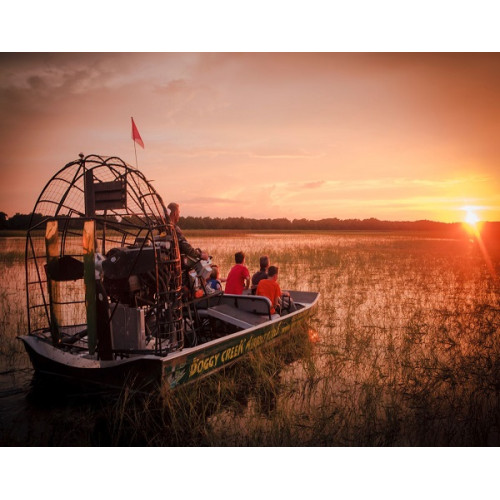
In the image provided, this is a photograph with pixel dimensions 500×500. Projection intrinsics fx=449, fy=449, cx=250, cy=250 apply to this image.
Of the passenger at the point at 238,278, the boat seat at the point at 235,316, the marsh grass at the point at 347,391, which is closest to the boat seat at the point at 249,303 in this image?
the boat seat at the point at 235,316

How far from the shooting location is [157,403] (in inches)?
163

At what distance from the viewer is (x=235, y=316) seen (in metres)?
5.98

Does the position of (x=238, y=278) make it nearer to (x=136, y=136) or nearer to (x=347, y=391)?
(x=347, y=391)

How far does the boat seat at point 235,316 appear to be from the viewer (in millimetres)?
5734

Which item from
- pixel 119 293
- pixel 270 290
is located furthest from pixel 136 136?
pixel 270 290

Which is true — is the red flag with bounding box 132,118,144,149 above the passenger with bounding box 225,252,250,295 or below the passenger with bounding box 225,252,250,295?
above

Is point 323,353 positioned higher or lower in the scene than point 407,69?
lower

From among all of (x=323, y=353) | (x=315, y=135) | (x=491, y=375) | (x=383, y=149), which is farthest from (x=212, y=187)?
(x=491, y=375)

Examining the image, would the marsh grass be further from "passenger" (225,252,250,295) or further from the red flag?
the red flag

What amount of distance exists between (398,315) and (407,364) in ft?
8.90

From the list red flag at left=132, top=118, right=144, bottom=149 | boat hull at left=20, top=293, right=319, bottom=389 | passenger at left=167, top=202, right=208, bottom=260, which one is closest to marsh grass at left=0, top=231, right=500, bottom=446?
boat hull at left=20, top=293, right=319, bottom=389

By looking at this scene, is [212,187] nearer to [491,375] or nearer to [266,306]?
[266,306]

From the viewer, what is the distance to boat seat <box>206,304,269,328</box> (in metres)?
5.73

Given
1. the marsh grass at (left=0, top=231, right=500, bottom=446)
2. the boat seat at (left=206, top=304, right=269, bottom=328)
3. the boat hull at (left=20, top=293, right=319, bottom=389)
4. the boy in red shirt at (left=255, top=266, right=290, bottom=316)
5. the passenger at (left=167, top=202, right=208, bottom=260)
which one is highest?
the passenger at (left=167, top=202, right=208, bottom=260)
